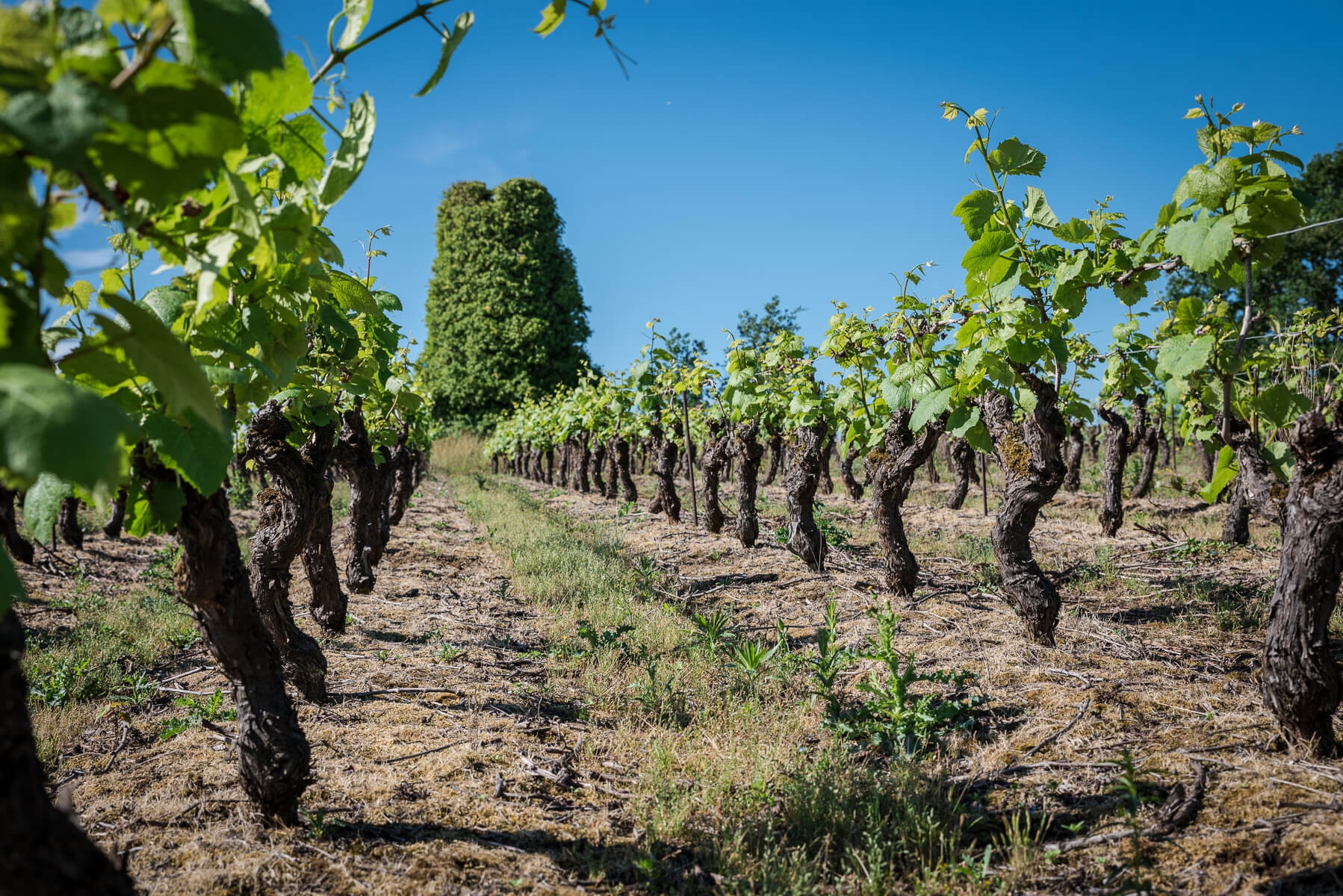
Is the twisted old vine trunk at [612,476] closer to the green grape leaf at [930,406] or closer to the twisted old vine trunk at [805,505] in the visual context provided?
the twisted old vine trunk at [805,505]

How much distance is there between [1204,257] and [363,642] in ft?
17.2

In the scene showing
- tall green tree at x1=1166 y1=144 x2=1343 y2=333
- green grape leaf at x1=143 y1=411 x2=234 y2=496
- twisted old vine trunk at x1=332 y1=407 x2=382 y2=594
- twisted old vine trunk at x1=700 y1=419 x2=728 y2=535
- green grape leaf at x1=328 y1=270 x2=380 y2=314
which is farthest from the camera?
tall green tree at x1=1166 y1=144 x2=1343 y2=333

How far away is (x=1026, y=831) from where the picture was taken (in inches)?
88.7

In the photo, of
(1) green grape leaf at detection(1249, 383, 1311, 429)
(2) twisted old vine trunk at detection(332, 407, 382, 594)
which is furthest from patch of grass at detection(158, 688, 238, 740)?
(1) green grape leaf at detection(1249, 383, 1311, 429)

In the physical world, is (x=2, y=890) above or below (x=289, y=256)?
below

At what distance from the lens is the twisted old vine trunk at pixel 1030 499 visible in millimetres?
4305

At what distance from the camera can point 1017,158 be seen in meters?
3.25

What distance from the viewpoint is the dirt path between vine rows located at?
2.22m

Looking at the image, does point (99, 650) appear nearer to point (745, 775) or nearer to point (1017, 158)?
point (745, 775)

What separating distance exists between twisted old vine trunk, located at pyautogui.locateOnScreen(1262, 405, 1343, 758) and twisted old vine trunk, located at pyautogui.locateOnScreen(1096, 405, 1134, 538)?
6942 mm

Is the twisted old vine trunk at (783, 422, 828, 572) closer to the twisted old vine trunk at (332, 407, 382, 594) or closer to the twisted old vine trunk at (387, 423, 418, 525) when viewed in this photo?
the twisted old vine trunk at (332, 407, 382, 594)

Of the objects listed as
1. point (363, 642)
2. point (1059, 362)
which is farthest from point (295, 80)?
Result: point (363, 642)

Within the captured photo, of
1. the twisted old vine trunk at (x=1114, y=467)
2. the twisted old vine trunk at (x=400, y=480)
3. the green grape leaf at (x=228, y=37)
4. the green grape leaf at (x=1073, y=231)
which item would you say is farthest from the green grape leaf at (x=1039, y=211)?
the twisted old vine trunk at (x=400, y=480)

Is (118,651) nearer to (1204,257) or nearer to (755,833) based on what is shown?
(755,833)
